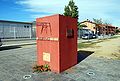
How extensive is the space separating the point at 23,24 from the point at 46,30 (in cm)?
2933

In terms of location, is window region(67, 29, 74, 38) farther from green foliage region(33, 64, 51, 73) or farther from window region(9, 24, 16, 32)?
window region(9, 24, 16, 32)

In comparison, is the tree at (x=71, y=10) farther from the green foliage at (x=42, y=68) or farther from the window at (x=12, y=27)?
the green foliage at (x=42, y=68)

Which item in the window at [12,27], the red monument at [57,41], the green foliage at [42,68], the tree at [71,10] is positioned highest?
the tree at [71,10]

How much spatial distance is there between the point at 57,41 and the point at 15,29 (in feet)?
91.6

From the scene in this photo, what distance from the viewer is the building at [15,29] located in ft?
104

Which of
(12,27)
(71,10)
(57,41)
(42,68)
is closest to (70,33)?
(57,41)

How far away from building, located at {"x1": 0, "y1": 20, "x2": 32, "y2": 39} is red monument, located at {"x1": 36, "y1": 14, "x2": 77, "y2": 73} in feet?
82.3

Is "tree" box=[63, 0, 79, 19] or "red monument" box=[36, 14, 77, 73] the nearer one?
"red monument" box=[36, 14, 77, 73]

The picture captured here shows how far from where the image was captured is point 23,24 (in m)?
36.3

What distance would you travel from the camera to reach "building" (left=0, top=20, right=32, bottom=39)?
3175 cm

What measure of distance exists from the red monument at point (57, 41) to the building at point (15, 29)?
25.1m

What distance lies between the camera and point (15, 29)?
33.8m

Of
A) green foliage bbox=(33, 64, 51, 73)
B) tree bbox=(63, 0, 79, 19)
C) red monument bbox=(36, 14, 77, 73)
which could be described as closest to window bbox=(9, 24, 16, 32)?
tree bbox=(63, 0, 79, 19)

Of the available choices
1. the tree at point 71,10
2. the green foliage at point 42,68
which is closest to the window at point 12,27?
the tree at point 71,10
